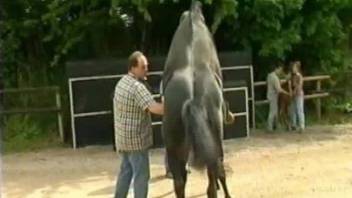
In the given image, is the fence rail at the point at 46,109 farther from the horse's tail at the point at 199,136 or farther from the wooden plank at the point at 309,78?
the horse's tail at the point at 199,136

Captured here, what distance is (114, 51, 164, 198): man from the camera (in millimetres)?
7199

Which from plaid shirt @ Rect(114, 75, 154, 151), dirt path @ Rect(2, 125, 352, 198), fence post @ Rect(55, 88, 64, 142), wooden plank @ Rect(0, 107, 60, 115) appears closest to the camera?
plaid shirt @ Rect(114, 75, 154, 151)

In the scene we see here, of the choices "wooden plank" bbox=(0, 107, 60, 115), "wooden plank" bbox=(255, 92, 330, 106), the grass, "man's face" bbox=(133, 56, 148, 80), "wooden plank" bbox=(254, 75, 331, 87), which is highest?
"man's face" bbox=(133, 56, 148, 80)

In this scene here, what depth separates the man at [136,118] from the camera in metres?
7.20

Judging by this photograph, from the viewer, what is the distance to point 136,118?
7266 mm

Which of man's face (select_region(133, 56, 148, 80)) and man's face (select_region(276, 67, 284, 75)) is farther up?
man's face (select_region(133, 56, 148, 80))

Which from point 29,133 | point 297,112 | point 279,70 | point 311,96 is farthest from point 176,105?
point 311,96

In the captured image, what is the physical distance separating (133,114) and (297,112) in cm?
799

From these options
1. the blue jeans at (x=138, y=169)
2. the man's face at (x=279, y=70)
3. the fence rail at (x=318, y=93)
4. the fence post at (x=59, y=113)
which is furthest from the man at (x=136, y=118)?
the fence rail at (x=318, y=93)

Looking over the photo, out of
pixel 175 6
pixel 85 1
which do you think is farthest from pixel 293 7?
pixel 85 1

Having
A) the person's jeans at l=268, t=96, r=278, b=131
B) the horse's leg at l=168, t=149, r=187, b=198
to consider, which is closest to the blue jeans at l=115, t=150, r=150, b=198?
the horse's leg at l=168, t=149, r=187, b=198

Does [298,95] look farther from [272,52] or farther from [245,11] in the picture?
[245,11]

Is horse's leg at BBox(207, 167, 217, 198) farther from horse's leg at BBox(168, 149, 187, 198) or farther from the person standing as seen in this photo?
the person standing

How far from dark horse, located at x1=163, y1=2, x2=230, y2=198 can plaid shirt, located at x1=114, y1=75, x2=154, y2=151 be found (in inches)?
11.5
